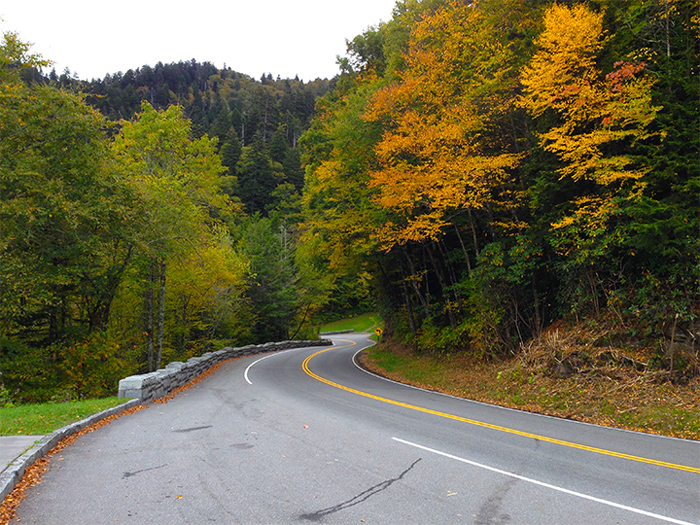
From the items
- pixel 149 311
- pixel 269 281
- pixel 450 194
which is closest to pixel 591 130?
pixel 450 194

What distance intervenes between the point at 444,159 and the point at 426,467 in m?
10.0

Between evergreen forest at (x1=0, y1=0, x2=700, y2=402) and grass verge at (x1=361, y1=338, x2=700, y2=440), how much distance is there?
0.76 meters

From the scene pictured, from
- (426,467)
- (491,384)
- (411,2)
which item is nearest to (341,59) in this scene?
(411,2)

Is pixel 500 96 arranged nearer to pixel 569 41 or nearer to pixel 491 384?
pixel 569 41

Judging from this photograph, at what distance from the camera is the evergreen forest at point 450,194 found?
403 inches

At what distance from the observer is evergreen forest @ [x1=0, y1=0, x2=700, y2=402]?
10.2 meters

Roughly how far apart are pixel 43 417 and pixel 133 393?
2787mm

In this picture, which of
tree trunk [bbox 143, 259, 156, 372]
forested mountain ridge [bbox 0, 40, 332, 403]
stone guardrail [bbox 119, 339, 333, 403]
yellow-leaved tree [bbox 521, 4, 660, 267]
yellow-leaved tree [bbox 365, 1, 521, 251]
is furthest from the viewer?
tree trunk [bbox 143, 259, 156, 372]

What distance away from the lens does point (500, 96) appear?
545 inches

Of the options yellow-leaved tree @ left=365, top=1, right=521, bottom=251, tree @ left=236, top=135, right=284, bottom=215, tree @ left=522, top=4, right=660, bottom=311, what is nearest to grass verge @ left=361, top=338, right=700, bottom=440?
tree @ left=522, top=4, right=660, bottom=311

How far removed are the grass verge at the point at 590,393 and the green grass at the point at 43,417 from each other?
9709 mm

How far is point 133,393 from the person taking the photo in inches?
436

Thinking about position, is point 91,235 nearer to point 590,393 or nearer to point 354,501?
point 354,501

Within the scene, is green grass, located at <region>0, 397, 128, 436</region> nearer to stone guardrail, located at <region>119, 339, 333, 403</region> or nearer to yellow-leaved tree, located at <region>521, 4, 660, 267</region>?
stone guardrail, located at <region>119, 339, 333, 403</region>
